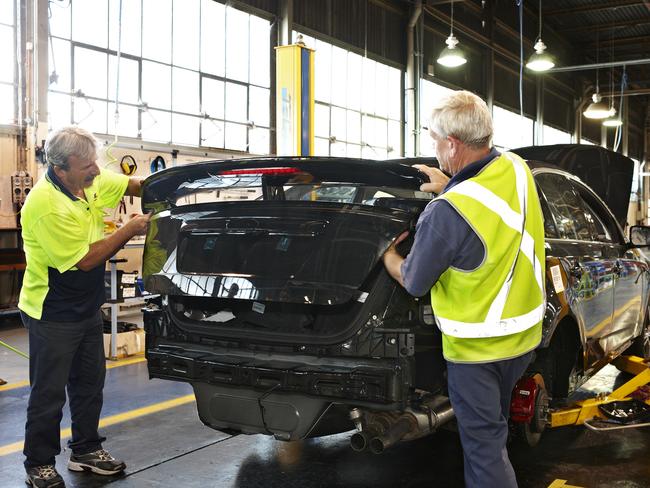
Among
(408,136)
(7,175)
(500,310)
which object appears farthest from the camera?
(408,136)

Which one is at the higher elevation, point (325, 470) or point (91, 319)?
point (91, 319)

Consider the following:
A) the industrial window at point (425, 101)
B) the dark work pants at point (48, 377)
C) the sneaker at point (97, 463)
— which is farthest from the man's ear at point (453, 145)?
the industrial window at point (425, 101)

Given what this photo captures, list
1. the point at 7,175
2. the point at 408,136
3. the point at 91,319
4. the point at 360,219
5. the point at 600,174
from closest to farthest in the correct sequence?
the point at 360,219, the point at 91,319, the point at 600,174, the point at 7,175, the point at 408,136

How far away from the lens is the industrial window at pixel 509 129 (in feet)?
71.5

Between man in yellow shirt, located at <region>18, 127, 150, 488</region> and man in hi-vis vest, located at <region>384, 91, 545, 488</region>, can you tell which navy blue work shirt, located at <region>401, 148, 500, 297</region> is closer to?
man in hi-vis vest, located at <region>384, 91, 545, 488</region>

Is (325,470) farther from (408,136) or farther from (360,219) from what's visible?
(408,136)

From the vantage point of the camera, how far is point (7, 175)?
9547 mm

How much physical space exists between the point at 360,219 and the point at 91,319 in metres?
1.59

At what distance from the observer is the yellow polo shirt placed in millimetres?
3342

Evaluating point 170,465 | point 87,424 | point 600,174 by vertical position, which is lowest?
point 170,465

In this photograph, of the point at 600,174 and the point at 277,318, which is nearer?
the point at 277,318

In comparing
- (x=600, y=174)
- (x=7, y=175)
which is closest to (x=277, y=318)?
(x=600, y=174)

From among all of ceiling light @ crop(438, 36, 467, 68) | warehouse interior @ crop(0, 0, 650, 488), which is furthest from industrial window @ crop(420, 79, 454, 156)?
ceiling light @ crop(438, 36, 467, 68)

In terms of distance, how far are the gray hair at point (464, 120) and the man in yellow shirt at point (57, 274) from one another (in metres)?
1.53
